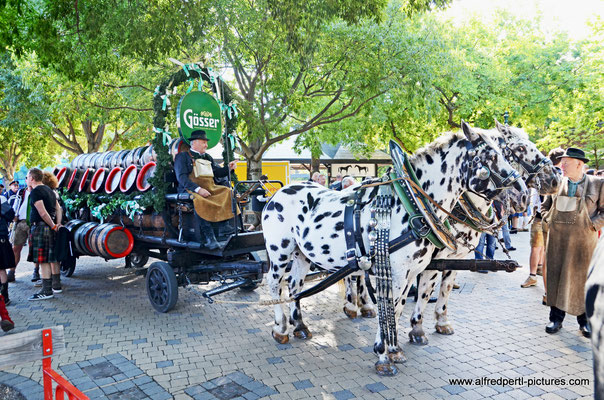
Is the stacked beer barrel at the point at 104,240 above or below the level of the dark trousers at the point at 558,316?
above

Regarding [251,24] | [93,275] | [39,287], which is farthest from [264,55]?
[39,287]

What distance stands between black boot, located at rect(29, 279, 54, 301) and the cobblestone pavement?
17cm

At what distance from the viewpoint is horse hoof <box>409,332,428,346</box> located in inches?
188

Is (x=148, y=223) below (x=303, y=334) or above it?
above

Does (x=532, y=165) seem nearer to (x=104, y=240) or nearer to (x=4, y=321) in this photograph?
(x=104, y=240)

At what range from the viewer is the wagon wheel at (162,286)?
5.82m

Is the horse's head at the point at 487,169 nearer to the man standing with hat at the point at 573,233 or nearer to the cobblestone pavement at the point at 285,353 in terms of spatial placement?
the man standing with hat at the point at 573,233

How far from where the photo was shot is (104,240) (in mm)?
6523

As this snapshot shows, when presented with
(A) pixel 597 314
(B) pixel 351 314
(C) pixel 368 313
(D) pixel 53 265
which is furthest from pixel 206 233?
(A) pixel 597 314

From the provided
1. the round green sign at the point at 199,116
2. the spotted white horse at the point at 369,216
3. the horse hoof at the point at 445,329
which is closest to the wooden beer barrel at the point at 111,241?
the round green sign at the point at 199,116

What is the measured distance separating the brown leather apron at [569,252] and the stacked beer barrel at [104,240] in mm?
6041

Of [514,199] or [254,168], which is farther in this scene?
[254,168]

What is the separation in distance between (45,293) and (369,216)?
5.90m

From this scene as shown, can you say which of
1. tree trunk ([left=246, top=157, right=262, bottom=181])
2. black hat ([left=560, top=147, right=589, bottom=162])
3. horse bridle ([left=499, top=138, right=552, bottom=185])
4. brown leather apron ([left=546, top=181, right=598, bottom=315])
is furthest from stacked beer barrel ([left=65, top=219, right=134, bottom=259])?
black hat ([left=560, top=147, right=589, bottom=162])
